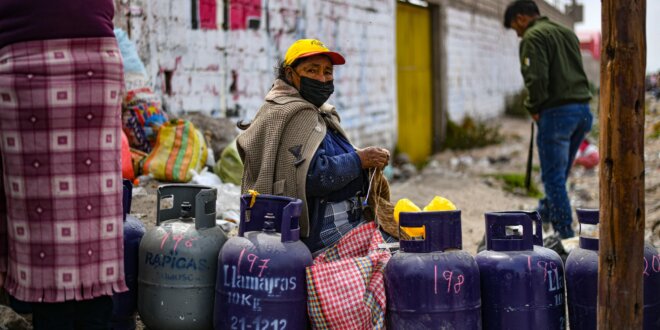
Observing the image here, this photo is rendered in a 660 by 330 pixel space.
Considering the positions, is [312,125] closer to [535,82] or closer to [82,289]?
[82,289]

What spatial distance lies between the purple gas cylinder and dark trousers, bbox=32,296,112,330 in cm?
182

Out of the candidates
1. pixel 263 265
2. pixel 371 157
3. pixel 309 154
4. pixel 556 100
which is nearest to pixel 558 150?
pixel 556 100

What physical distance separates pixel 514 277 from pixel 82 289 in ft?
5.27

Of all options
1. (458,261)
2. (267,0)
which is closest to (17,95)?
(458,261)

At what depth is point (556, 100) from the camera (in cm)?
610

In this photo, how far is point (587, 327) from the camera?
3.26m

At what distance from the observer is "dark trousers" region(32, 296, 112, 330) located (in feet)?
9.13

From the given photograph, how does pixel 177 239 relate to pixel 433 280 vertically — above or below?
above

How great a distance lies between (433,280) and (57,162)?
1.41 m

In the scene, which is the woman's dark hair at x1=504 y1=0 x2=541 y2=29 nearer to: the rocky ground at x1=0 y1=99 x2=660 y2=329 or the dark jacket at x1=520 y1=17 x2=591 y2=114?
the dark jacket at x1=520 y1=17 x2=591 y2=114

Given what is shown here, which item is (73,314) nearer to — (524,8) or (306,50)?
(306,50)

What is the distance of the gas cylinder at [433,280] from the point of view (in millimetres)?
3062

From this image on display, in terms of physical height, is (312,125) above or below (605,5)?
below

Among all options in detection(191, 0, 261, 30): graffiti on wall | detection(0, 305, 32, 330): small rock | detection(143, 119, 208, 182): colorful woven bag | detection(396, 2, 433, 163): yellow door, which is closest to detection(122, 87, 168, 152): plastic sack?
detection(143, 119, 208, 182): colorful woven bag
